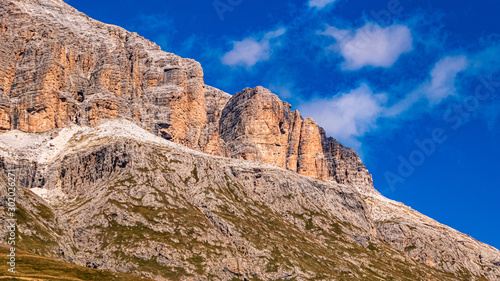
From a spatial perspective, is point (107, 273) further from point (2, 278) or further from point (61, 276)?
point (2, 278)

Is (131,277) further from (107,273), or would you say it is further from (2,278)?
(2,278)

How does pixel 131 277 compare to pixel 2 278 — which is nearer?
pixel 2 278

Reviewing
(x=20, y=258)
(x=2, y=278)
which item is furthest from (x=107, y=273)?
Answer: (x=2, y=278)

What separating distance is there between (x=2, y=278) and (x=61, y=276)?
2469 cm

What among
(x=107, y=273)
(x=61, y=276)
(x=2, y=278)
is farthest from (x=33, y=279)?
(x=107, y=273)

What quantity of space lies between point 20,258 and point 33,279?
1720 inches

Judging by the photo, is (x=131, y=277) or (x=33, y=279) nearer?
(x=33, y=279)

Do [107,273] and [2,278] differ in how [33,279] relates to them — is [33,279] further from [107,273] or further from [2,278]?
[107,273]

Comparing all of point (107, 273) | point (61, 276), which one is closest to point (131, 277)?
point (107, 273)

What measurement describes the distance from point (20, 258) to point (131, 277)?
33.7 meters

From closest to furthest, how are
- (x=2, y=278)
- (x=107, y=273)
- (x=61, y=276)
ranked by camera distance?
(x=2, y=278) → (x=61, y=276) → (x=107, y=273)

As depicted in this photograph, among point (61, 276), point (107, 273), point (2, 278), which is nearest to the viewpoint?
point (2, 278)

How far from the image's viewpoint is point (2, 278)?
126375 mm

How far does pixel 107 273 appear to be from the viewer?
6496 inches
